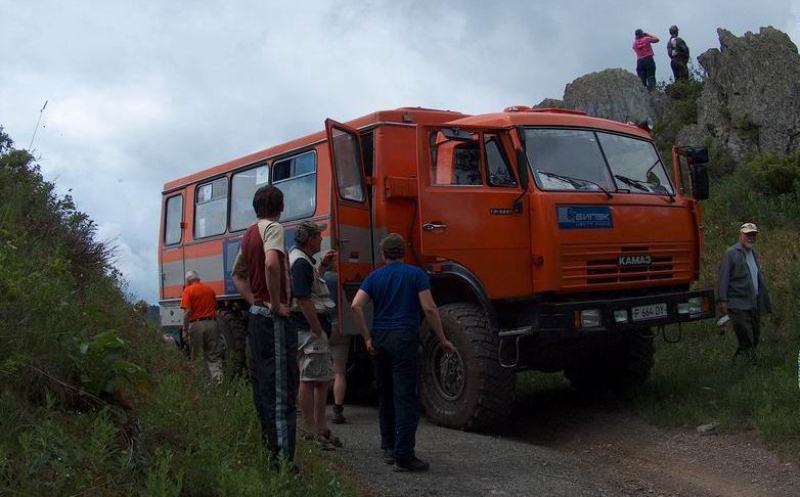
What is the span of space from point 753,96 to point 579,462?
1261cm

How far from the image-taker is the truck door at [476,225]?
7602 millimetres

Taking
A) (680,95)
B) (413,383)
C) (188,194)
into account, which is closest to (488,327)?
(413,383)

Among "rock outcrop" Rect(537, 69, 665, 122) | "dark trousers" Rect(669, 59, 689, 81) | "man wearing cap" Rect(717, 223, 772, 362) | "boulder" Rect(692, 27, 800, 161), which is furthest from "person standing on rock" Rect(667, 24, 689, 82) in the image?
"man wearing cap" Rect(717, 223, 772, 362)

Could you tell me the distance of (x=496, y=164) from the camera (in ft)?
25.7

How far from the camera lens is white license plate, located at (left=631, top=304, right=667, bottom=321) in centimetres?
765

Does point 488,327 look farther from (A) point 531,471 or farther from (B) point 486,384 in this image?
(A) point 531,471

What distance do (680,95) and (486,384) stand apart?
16981 mm

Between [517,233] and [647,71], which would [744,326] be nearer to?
[517,233]

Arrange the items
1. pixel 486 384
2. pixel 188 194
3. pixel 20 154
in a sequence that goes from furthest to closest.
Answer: pixel 188 194, pixel 20 154, pixel 486 384

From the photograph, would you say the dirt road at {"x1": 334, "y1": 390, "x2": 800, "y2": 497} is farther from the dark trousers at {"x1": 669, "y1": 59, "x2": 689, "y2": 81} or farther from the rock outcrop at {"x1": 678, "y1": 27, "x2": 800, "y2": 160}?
the dark trousers at {"x1": 669, "y1": 59, "x2": 689, "y2": 81}

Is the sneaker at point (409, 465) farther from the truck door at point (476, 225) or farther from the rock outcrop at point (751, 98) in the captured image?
the rock outcrop at point (751, 98)

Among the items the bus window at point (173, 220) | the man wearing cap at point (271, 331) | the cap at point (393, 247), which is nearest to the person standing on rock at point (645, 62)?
the bus window at point (173, 220)

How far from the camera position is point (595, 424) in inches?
328

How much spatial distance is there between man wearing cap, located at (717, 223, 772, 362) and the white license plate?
1513mm
